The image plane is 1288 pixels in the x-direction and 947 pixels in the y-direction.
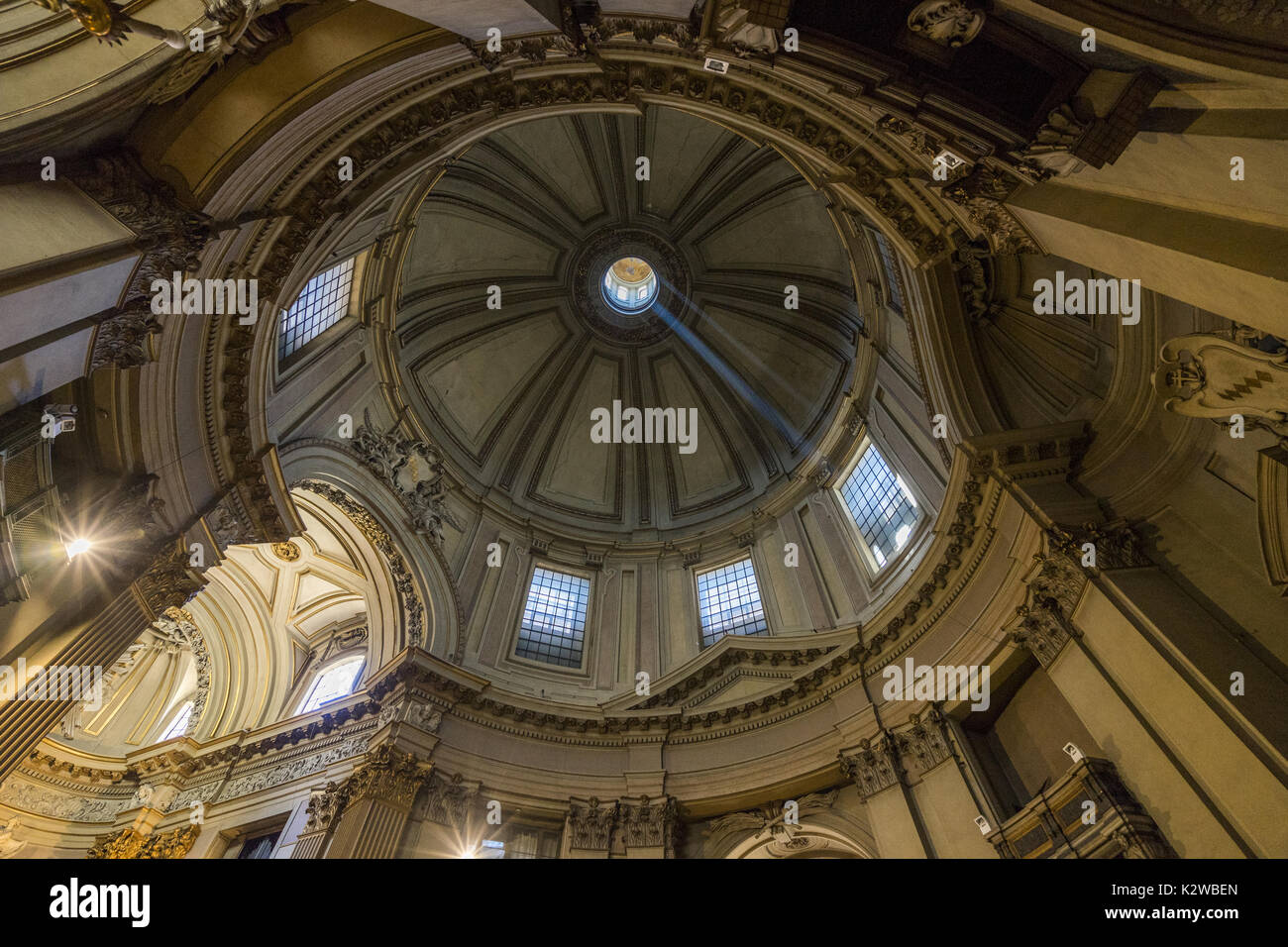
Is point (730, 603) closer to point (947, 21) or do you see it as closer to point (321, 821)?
point (321, 821)

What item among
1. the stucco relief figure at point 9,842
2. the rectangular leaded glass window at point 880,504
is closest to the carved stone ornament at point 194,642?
the stucco relief figure at point 9,842

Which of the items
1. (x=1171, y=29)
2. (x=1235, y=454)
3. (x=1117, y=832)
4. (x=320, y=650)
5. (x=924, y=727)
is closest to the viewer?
(x=1171, y=29)

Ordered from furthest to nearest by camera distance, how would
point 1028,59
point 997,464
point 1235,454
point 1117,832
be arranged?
point 997,464, point 1235,454, point 1117,832, point 1028,59

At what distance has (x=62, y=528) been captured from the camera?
21.2 ft

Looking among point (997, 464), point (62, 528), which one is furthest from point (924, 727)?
point (62, 528)

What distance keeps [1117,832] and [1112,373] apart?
19.3ft

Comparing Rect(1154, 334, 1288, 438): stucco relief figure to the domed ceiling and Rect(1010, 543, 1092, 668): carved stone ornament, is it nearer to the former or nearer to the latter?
Rect(1010, 543, 1092, 668): carved stone ornament

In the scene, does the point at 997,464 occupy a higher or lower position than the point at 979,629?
higher

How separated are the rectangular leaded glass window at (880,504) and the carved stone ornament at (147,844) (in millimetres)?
15028

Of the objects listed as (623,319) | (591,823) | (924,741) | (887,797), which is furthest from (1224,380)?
(623,319)

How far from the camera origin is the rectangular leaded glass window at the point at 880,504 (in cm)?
1316

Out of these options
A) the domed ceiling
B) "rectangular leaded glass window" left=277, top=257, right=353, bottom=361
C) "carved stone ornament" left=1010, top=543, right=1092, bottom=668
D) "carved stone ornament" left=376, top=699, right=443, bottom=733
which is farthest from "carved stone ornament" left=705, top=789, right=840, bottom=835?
"rectangular leaded glass window" left=277, top=257, right=353, bottom=361

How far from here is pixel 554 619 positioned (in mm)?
16594
